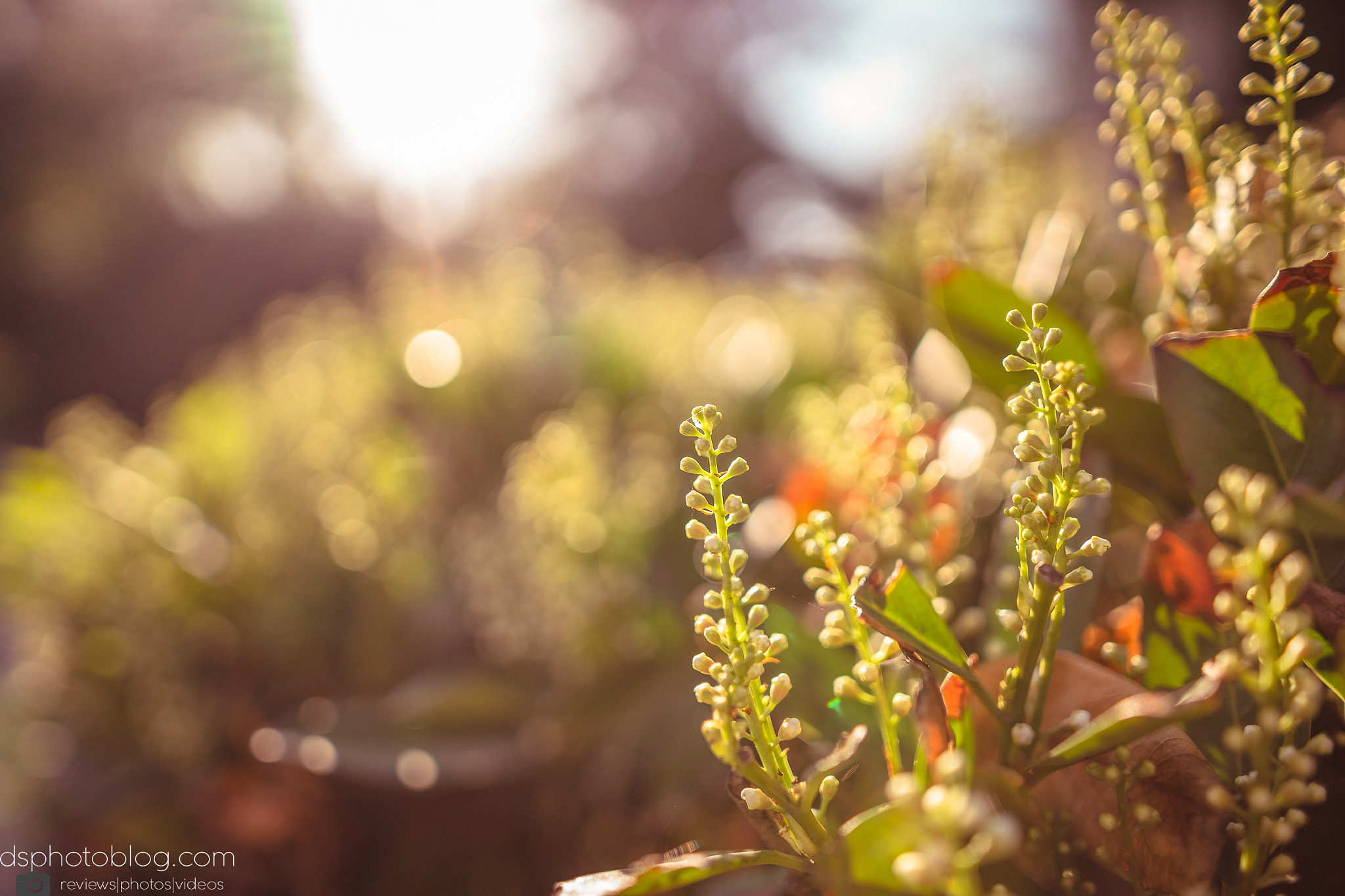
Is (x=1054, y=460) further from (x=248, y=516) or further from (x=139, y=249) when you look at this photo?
(x=139, y=249)

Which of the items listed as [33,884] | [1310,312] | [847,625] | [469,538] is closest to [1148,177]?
[1310,312]

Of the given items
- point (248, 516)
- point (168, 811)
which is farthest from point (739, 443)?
point (168, 811)

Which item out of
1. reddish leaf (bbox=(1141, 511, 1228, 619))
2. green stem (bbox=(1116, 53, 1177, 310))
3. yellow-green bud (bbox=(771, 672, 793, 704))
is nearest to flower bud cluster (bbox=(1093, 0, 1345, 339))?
green stem (bbox=(1116, 53, 1177, 310))

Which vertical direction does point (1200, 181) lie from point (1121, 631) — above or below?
above

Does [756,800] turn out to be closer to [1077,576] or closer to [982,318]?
[1077,576]

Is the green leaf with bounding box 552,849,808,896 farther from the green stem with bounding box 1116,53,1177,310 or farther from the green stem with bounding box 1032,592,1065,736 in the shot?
the green stem with bounding box 1116,53,1177,310
